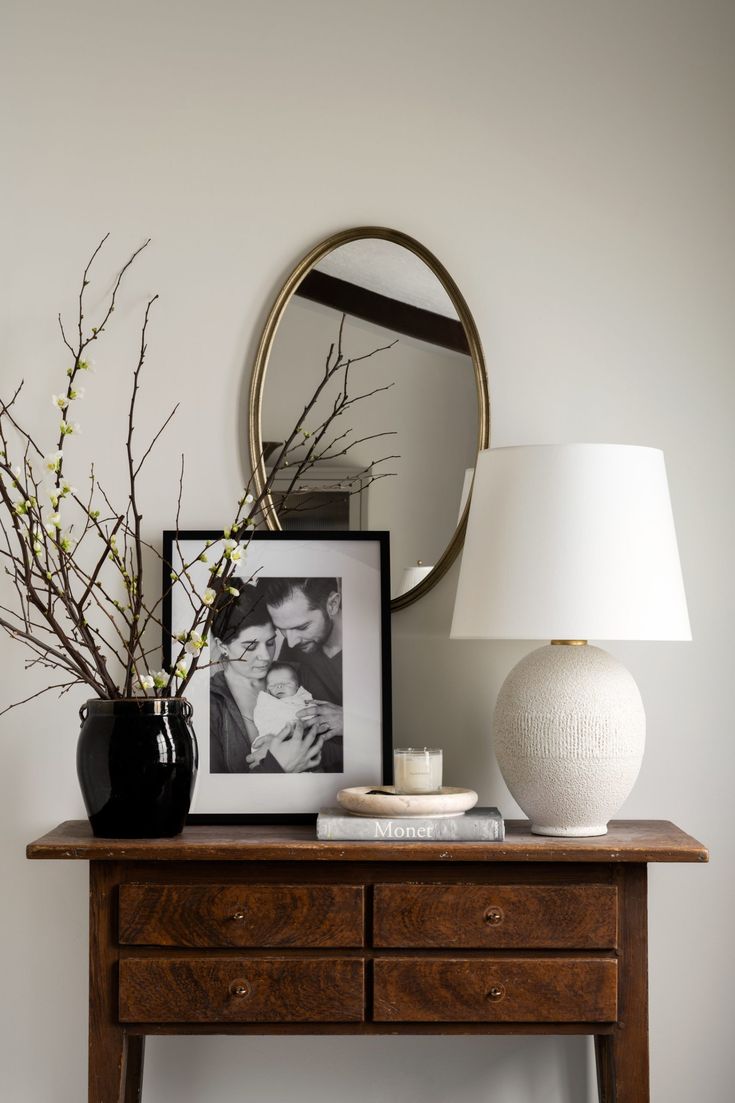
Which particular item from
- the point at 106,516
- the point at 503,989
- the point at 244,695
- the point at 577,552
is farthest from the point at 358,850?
the point at 106,516

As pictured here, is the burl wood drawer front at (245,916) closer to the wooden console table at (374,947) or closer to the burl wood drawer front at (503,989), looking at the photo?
the wooden console table at (374,947)

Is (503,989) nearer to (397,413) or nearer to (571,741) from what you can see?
(571,741)

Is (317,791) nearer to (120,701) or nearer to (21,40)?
(120,701)

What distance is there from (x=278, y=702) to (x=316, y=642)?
13cm

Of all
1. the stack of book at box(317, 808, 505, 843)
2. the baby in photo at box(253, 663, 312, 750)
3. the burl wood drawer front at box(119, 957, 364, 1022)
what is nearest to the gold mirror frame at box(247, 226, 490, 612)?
the baby in photo at box(253, 663, 312, 750)

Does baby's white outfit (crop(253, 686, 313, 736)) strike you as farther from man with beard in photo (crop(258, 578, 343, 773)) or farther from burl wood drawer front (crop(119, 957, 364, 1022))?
burl wood drawer front (crop(119, 957, 364, 1022))

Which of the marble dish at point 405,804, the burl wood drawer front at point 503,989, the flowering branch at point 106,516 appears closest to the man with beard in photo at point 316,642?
the flowering branch at point 106,516

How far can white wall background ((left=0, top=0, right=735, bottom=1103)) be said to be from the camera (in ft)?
6.77

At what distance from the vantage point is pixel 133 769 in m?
1.73

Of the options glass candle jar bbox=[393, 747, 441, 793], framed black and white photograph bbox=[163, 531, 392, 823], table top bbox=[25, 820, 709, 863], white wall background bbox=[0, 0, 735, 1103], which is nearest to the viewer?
table top bbox=[25, 820, 709, 863]

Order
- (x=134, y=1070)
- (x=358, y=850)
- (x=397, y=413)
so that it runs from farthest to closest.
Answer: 1. (x=397, y=413)
2. (x=134, y=1070)
3. (x=358, y=850)

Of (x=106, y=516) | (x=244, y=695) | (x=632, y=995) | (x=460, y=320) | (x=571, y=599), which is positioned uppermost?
(x=460, y=320)

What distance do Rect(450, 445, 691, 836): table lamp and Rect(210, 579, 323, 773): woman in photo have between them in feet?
1.24

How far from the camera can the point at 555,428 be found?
2109 mm
